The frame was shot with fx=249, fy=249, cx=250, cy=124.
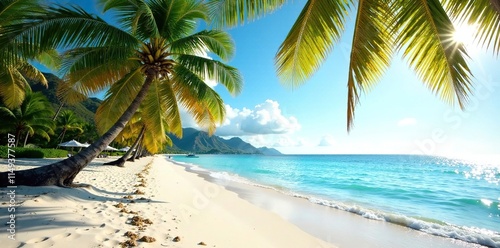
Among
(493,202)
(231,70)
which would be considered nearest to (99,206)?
(231,70)

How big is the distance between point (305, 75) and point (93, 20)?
5.36 metres

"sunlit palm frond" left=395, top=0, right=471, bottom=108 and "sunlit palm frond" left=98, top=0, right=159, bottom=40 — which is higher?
"sunlit palm frond" left=98, top=0, right=159, bottom=40

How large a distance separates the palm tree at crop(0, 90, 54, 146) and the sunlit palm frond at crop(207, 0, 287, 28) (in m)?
27.5

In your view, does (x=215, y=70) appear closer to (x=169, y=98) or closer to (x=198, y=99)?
(x=198, y=99)

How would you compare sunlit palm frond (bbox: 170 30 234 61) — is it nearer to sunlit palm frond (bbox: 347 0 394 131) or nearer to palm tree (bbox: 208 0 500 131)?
palm tree (bbox: 208 0 500 131)

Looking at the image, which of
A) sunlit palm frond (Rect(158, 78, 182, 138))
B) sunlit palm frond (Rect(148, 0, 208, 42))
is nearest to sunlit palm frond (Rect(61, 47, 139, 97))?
sunlit palm frond (Rect(158, 78, 182, 138))

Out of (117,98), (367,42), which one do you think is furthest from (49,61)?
(367,42)

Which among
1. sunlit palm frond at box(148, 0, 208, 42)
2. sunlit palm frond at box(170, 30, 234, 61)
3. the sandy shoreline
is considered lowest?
the sandy shoreline

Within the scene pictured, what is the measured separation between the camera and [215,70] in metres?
8.34

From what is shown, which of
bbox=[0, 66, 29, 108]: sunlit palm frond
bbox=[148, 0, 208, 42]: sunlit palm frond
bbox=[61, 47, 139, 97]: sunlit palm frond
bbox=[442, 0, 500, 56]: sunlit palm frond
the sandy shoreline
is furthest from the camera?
bbox=[0, 66, 29, 108]: sunlit palm frond

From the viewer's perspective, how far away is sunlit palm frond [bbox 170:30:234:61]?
803cm

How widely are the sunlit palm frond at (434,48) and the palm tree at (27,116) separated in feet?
99.4

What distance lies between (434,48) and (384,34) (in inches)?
26.0

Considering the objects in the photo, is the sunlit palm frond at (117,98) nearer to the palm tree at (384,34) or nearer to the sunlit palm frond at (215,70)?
the sunlit palm frond at (215,70)
